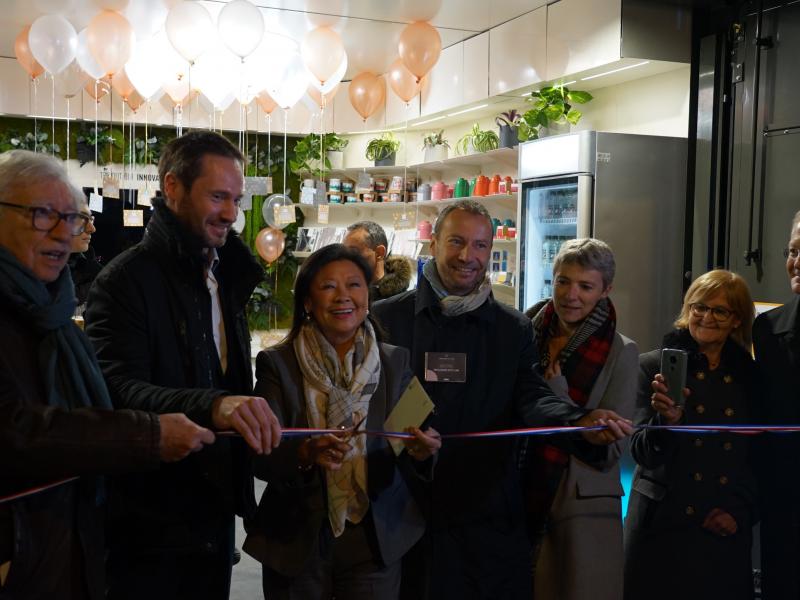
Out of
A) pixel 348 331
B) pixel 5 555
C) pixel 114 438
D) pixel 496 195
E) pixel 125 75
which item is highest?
pixel 125 75

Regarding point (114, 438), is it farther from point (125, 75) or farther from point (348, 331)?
point (125, 75)

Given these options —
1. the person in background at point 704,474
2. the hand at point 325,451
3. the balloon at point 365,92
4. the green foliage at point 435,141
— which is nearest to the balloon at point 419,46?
the green foliage at point 435,141

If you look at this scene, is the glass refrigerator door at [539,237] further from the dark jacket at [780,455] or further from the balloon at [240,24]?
the dark jacket at [780,455]

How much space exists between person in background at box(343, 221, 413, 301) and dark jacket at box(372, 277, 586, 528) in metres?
1.56

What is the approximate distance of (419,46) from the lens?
6.93 metres

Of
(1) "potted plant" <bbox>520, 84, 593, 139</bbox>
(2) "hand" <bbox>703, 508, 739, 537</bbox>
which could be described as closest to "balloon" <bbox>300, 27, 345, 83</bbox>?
(1) "potted plant" <bbox>520, 84, 593, 139</bbox>

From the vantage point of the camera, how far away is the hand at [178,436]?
1.81 meters

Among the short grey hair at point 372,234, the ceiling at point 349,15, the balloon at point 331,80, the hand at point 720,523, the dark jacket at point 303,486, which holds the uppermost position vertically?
the ceiling at point 349,15

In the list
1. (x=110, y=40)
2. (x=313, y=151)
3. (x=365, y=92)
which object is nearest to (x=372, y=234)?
(x=110, y=40)

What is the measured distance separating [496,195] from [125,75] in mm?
3833

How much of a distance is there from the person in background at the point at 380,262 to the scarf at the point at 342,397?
1.84 metres

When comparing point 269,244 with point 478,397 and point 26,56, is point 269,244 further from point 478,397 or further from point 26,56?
point 478,397

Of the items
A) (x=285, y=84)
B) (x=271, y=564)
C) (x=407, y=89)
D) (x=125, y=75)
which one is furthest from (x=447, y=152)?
(x=271, y=564)

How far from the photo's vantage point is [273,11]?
7.27 metres
